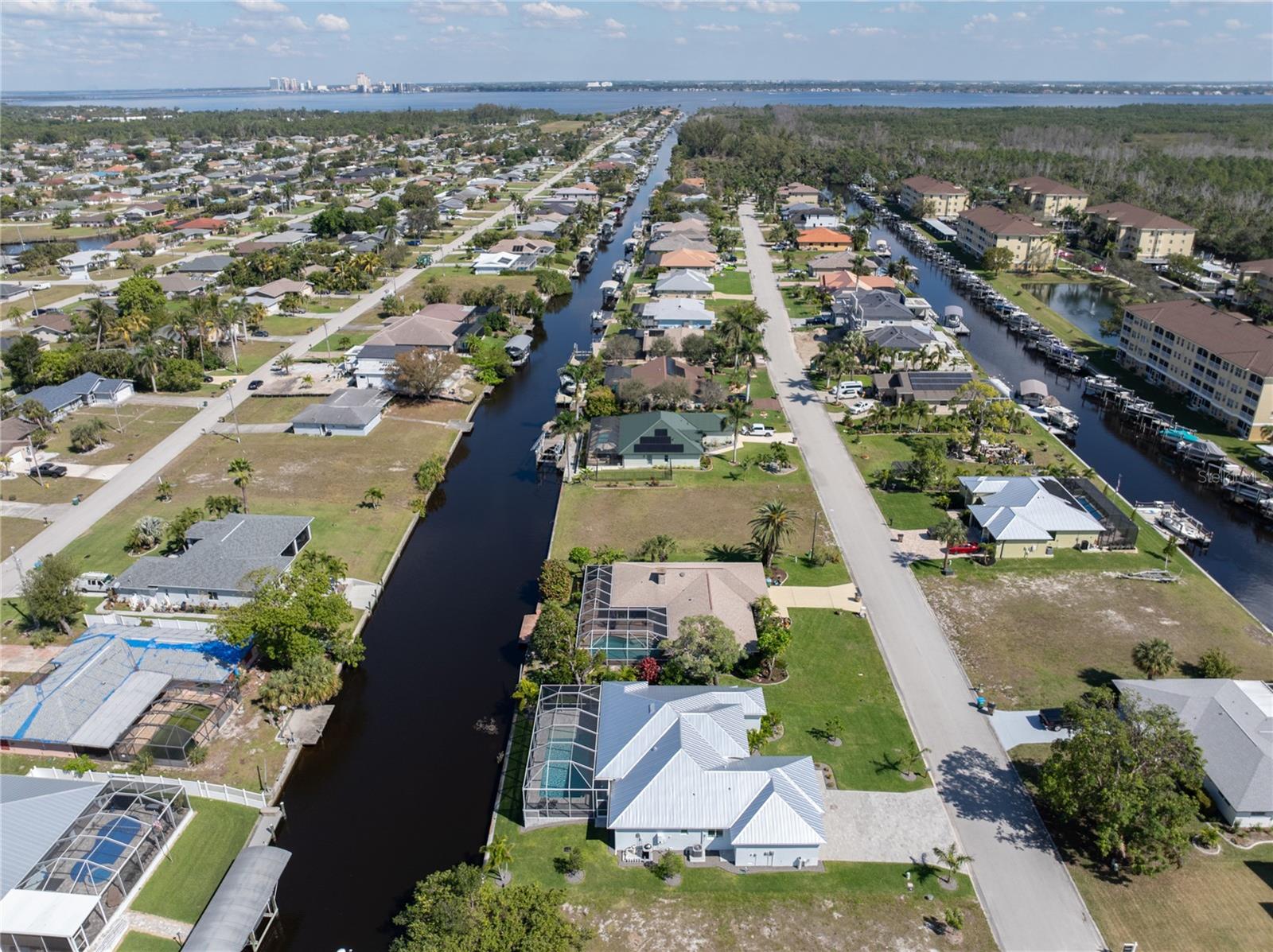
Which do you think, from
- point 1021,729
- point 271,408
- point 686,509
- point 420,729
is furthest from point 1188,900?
point 271,408

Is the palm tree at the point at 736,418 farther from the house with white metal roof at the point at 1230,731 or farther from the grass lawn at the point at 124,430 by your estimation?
the grass lawn at the point at 124,430

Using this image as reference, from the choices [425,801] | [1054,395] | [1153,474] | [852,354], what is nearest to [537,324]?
[852,354]

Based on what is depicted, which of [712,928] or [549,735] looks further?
[549,735]

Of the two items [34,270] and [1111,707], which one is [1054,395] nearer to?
[1111,707]

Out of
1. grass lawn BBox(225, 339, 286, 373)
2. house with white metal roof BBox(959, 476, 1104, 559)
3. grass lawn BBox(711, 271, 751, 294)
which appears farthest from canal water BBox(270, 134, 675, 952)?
grass lawn BBox(711, 271, 751, 294)

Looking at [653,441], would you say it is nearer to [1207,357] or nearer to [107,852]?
[107,852]

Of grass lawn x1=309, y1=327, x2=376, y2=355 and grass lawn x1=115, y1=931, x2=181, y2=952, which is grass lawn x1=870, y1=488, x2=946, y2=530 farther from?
grass lawn x1=309, y1=327, x2=376, y2=355

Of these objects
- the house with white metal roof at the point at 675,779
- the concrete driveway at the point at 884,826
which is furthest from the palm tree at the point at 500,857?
the concrete driveway at the point at 884,826
